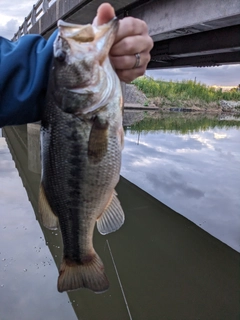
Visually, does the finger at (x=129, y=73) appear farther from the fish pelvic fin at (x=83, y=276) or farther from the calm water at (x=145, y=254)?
the calm water at (x=145, y=254)

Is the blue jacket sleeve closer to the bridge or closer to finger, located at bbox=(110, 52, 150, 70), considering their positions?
finger, located at bbox=(110, 52, 150, 70)

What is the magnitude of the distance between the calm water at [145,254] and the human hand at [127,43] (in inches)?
107

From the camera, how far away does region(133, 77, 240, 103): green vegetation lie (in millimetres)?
35531

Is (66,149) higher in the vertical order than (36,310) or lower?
higher

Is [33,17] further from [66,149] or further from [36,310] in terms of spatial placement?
[66,149]

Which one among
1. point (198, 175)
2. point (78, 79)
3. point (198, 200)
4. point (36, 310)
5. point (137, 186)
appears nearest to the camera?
point (78, 79)

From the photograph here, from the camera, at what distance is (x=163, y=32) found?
224 inches

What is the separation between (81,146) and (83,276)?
2.28 ft

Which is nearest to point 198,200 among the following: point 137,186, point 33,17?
point 137,186

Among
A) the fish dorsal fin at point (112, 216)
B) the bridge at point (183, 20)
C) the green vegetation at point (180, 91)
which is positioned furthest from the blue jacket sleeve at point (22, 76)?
the green vegetation at point (180, 91)

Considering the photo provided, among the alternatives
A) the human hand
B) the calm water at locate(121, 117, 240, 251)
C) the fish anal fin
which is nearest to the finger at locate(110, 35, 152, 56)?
the human hand

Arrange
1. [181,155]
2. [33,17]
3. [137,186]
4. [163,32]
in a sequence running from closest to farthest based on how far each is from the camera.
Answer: [163,32] → [137,186] → [181,155] → [33,17]

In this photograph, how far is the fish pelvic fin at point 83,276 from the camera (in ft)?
5.61

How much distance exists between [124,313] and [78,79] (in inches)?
109
